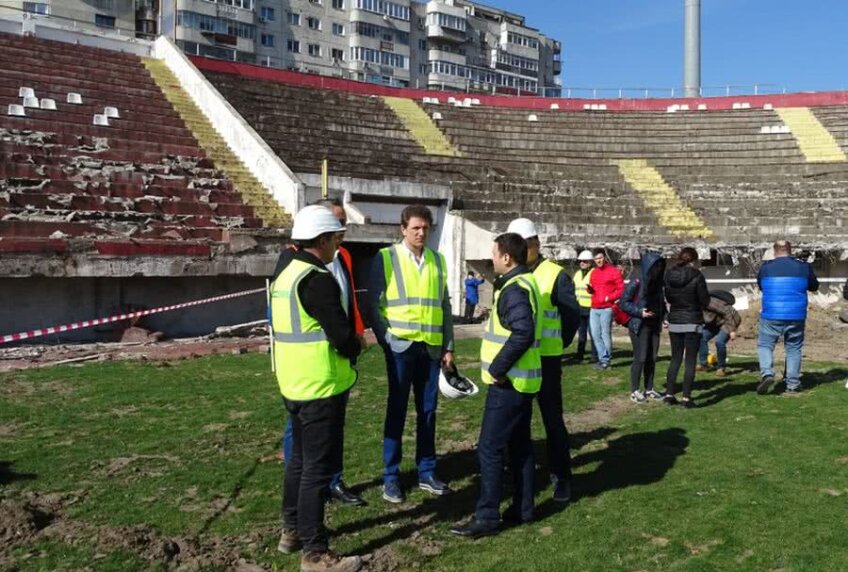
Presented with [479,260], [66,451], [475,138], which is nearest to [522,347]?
[66,451]

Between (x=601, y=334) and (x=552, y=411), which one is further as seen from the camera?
(x=601, y=334)

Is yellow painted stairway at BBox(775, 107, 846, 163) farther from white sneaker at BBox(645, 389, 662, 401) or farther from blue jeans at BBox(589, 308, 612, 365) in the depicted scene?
white sneaker at BBox(645, 389, 662, 401)

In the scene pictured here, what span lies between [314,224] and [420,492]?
7.03 feet

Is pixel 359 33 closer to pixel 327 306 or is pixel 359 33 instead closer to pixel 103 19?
pixel 103 19

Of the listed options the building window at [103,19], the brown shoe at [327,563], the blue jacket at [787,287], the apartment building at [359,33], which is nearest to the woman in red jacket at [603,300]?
the blue jacket at [787,287]

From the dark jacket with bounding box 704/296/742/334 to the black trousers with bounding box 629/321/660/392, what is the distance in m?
1.82

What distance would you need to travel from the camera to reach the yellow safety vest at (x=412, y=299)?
17.0ft

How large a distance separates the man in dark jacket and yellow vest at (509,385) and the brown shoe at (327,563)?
761 mm

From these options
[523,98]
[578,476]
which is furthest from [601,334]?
[523,98]

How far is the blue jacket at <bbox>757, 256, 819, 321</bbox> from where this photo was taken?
8.58 m

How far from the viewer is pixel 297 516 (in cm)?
420

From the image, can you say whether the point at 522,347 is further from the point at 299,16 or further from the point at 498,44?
the point at 498,44

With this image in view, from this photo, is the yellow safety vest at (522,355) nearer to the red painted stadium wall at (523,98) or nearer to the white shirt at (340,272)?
the white shirt at (340,272)

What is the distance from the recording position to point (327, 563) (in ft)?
13.0
